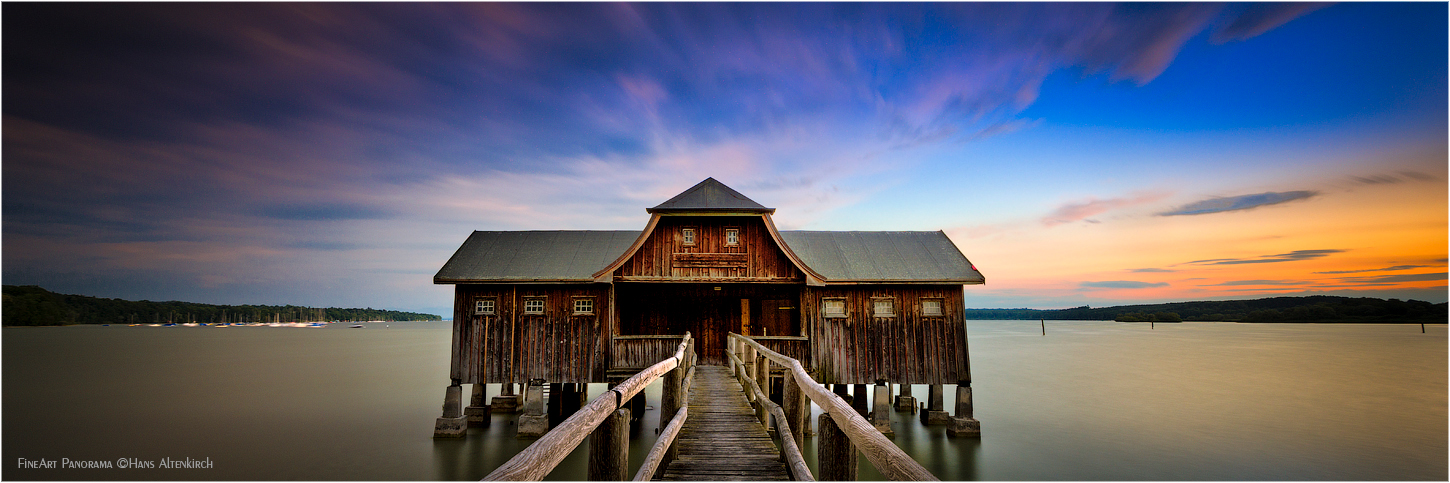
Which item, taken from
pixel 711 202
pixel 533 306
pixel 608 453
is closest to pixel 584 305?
pixel 533 306

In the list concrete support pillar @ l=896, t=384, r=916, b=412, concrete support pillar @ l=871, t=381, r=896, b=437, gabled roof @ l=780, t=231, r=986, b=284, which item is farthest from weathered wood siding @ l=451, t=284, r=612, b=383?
concrete support pillar @ l=896, t=384, r=916, b=412

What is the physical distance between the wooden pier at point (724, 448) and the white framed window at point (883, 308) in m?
9.60

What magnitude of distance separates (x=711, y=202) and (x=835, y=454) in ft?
45.9

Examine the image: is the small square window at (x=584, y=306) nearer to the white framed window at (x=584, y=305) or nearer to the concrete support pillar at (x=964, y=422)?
the white framed window at (x=584, y=305)

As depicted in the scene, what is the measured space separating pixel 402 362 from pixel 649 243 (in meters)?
44.4

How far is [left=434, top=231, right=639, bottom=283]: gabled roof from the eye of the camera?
1811cm

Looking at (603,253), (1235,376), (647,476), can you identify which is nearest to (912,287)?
(603,253)

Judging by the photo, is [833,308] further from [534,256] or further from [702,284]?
[534,256]

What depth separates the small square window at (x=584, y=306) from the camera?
18109 mm

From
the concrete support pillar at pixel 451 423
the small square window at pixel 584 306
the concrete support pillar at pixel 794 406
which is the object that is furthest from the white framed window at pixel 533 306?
the concrete support pillar at pixel 794 406

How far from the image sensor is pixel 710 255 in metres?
17.7

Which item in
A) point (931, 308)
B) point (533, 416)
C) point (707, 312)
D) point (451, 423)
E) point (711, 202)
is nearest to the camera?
point (711, 202)

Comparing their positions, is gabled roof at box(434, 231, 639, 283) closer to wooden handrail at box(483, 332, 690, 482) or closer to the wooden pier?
the wooden pier

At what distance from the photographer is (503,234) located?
69.4 ft
